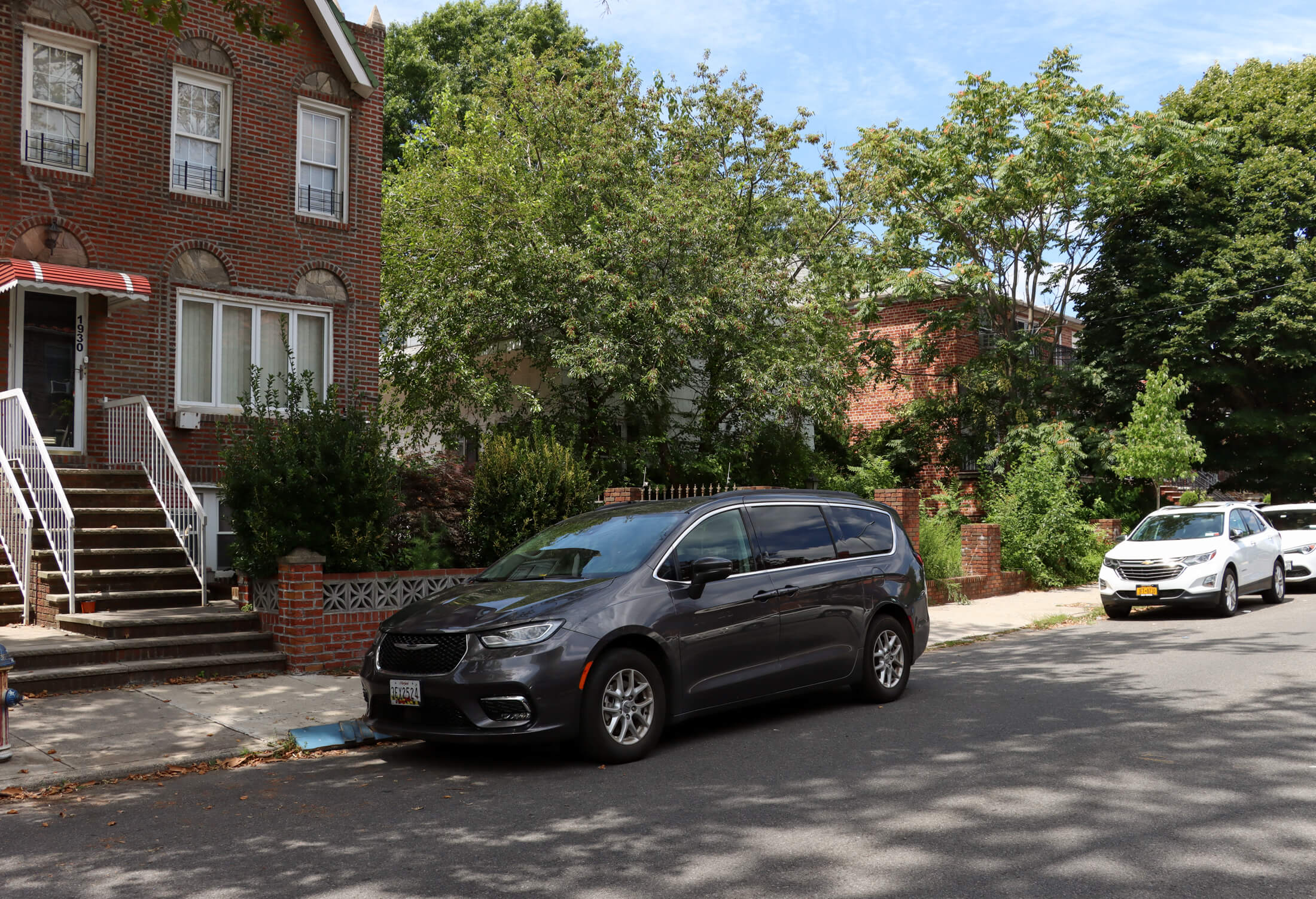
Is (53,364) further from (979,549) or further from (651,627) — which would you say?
(979,549)

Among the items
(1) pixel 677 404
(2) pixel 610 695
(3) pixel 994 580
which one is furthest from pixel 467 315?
(2) pixel 610 695

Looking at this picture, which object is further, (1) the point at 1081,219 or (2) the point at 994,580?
(1) the point at 1081,219

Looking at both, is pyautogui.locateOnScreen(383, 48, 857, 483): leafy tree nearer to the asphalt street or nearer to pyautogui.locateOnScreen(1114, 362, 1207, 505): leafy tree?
pyautogui.locateOnScreen(1114, 362, 1207, 505): leafy tree

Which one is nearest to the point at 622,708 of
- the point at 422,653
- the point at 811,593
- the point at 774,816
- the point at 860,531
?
the point at 422,653

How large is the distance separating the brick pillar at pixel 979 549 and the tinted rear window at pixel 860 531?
9886 mm

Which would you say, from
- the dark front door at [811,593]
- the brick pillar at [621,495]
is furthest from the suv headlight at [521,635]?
the brick pillar at [621,495]

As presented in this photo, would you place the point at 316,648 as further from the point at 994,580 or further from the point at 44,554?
the point at 994,580

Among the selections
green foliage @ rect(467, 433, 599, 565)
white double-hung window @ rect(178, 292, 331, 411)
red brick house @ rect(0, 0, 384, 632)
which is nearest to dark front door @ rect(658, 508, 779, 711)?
green foliage @ rect(467, 433, 599, 565)

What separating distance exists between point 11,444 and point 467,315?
784 centimetres

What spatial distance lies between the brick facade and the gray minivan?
8.33 m

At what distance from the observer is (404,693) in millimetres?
7105

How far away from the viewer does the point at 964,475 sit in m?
25.8

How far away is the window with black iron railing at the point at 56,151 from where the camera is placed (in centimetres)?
1377

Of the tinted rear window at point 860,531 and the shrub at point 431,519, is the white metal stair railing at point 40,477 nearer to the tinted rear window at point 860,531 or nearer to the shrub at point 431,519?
the shrub at point 431,519
